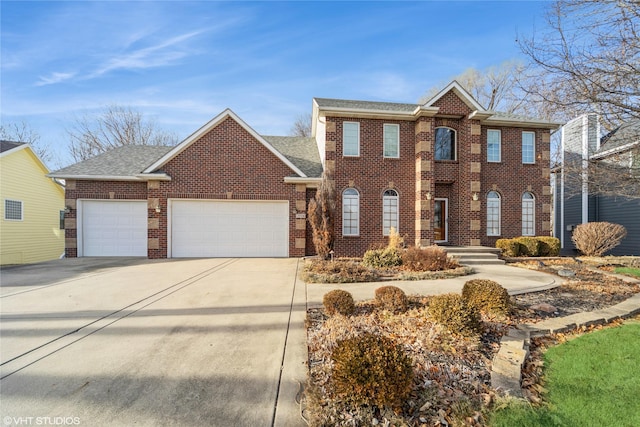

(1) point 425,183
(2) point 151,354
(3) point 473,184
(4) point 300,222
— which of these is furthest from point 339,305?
(3) point 473,184

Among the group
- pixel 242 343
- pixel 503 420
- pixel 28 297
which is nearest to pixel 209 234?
pixel 28 297

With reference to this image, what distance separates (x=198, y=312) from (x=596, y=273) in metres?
10.9

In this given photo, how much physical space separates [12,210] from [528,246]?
79.1 feet

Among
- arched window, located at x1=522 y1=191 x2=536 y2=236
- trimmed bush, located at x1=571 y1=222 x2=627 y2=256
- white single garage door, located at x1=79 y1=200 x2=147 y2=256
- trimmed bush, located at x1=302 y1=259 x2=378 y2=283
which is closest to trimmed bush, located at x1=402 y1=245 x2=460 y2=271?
trimmed bush, located at x1=302 y1=259 x2=378 y2=283

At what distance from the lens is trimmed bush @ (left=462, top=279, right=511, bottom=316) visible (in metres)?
4.68

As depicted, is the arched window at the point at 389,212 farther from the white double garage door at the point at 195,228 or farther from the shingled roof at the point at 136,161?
the white double garage door at the point at 195,228

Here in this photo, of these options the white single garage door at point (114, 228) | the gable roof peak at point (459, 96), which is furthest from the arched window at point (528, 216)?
the white single garage door at point (114, 228)

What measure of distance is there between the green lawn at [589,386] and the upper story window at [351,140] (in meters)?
9.88

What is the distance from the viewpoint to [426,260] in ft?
28.4

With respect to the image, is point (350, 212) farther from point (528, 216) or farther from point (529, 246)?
point (528, 216)

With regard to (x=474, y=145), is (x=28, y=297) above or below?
below

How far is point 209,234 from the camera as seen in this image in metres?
12.0

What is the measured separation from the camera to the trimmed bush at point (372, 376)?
2.50 m

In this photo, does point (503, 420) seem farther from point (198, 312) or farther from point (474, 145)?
point (474, 145)
